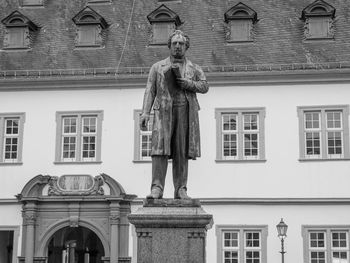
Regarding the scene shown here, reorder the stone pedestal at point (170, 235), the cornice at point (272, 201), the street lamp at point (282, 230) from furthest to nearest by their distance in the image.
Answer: the cornice at point (272, 201) → the street lamp at point (282, 230) → the stone pedestal at point (170, 235)

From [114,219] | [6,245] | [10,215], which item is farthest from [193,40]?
[6,245]

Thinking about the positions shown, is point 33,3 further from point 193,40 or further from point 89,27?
point 193,40

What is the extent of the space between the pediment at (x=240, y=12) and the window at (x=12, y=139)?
24.5 ft

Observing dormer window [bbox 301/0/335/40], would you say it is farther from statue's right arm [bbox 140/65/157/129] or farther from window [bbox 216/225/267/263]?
statue's right arm [bbox 140/65/157/129]

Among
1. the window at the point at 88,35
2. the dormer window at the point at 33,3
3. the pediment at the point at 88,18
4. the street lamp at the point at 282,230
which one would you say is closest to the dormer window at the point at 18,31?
the pediment at the point at 88,18

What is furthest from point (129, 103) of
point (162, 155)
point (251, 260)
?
point (162, 155)

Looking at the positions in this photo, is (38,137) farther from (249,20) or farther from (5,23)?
(249,20)

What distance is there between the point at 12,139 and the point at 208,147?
6255 mm

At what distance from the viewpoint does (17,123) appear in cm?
2273

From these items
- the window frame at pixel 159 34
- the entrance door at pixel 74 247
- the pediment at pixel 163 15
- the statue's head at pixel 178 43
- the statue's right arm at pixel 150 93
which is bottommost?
the entrance door at pixel 74 247

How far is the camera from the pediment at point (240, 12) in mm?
23391

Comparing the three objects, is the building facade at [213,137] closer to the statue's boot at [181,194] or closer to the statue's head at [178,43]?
the statue's boot at [181,194]

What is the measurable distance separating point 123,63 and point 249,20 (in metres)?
4.42

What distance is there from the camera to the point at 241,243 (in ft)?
69.7
